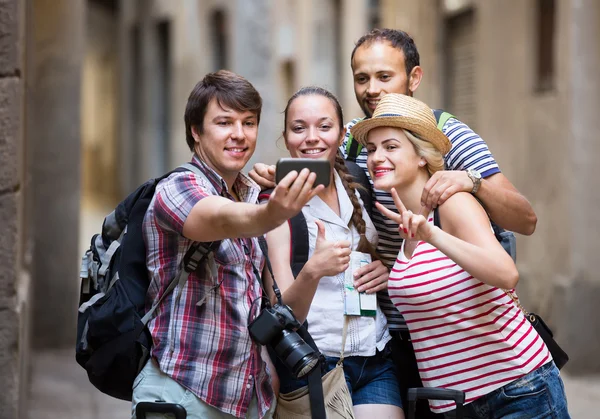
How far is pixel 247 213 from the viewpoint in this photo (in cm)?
279

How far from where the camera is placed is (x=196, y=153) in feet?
10.8

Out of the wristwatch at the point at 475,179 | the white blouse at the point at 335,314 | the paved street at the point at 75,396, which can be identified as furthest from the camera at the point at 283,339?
the paved street at the point at 75,396

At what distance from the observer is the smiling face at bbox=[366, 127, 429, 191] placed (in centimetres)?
338

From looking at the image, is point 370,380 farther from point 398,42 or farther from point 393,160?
point 398,42

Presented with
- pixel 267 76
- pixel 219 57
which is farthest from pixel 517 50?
pixel 219 57

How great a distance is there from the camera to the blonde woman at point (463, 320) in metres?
3.22

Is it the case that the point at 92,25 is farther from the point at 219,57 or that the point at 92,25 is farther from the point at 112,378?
the point at 112,378

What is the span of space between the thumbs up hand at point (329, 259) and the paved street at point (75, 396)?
429cm

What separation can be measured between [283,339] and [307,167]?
698 mm

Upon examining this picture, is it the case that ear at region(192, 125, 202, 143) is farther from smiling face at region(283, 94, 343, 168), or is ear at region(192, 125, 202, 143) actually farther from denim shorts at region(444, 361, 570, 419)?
denim shorts at region(444, 361, 570, 419)

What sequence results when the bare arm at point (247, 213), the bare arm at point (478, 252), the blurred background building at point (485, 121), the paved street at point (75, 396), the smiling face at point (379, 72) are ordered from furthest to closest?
the blurred background building at point (485, 121) < the paved street at point (75, 396) < the smiling face at point (379, 72) < the bare arm at point (478, 252) < the bare arm at point (247, 213)

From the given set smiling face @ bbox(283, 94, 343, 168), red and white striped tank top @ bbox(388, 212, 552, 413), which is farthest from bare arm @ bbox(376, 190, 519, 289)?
smiling face @ bbox(283, 94, 343, 168)

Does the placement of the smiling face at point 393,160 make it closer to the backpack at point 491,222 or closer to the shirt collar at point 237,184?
the backpack at point 491,222

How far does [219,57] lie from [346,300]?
1782cm
